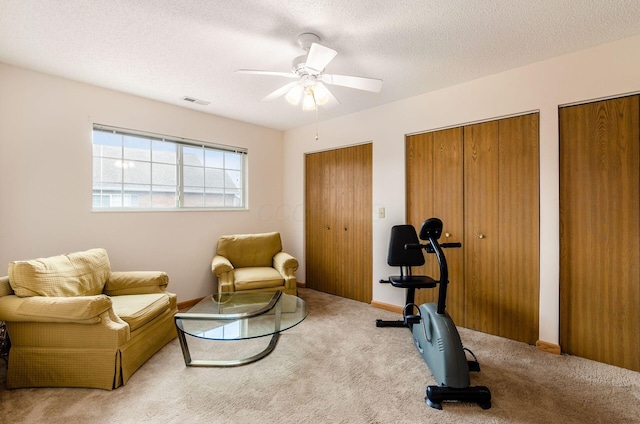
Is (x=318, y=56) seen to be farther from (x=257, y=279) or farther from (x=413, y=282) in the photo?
(x=257, y=279)

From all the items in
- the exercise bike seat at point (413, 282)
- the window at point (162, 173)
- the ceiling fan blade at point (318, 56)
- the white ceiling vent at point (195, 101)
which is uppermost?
the white ceiling vent at point (195, 101)

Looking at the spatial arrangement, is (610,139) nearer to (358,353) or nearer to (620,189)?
(620,189)

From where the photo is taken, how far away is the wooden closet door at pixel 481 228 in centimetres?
270

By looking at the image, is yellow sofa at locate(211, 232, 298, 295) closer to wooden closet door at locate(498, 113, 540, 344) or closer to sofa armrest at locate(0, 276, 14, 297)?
sofa armrest at locate(0, 276, 14, 297)

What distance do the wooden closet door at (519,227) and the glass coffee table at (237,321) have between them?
183cm

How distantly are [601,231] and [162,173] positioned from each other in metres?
4.18

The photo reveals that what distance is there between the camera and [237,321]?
2.39m

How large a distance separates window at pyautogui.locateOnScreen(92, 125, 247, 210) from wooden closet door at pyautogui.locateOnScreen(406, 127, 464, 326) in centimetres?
232

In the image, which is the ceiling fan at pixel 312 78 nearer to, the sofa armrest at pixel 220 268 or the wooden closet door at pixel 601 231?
the wooden closet door at pixel 601 231

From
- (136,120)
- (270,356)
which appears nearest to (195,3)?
(136,120)

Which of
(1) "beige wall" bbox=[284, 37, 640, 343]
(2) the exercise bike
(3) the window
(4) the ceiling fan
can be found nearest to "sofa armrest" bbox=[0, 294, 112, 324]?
(3) the window

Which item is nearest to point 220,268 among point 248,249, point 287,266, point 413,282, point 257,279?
point 257,279

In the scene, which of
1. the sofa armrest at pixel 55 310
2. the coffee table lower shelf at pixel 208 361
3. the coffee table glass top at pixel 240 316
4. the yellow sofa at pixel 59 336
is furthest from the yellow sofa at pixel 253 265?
the sofa armrest at pixel 55 310

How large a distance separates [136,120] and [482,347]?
3996mm
